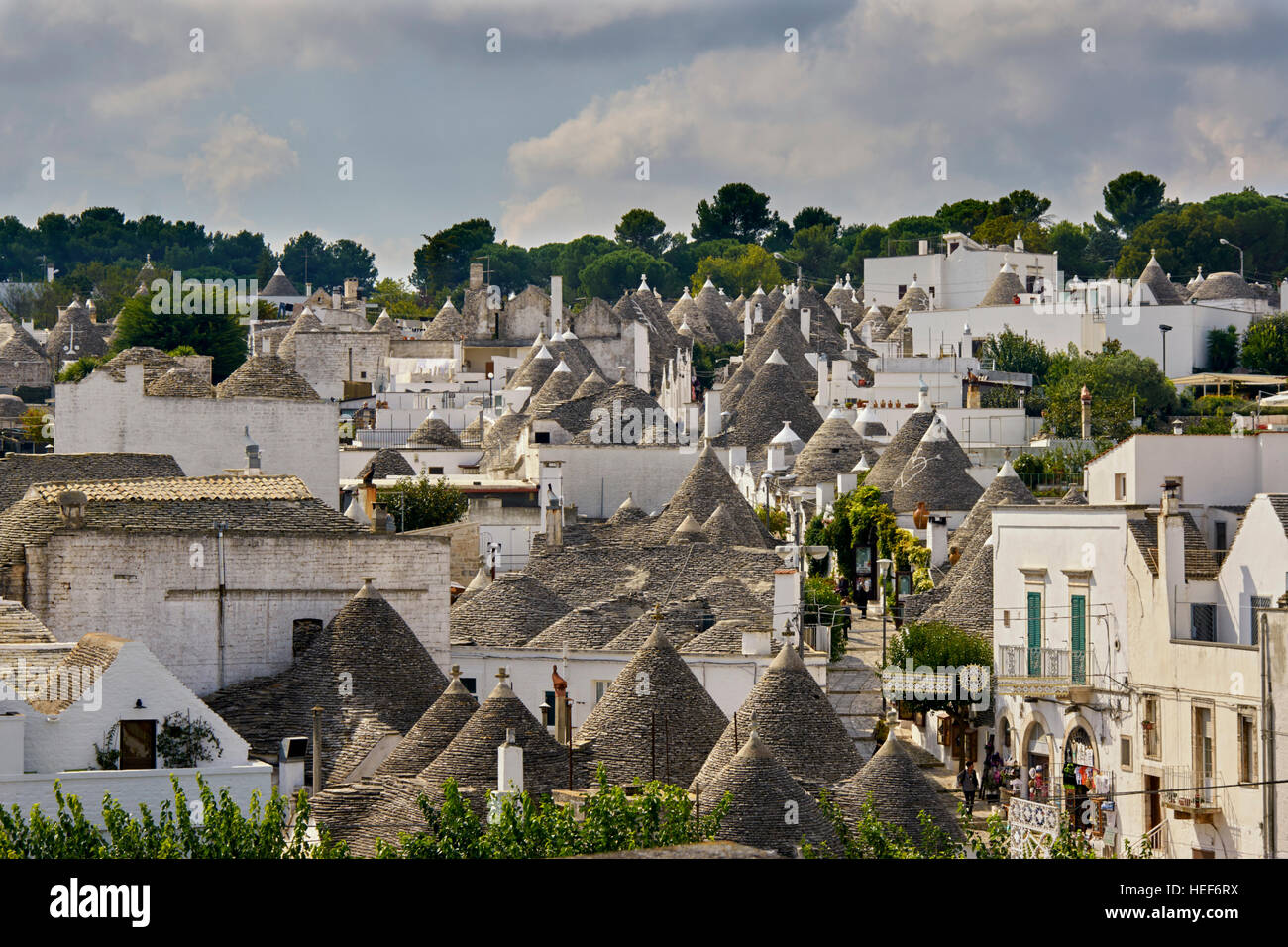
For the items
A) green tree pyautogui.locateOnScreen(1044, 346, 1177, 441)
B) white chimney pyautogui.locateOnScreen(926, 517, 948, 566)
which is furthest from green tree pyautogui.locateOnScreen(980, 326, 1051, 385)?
white chimney pyautogui.locateOnScreen(926, 517, 948, 566)

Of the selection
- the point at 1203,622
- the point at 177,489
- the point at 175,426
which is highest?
the point at 175,426

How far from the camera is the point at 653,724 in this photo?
3050cm

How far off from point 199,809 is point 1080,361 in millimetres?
61127

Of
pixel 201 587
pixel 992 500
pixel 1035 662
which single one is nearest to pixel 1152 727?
pixel 1035 662

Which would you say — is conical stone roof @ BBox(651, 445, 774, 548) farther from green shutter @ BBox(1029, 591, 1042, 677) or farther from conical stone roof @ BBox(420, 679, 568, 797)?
conical stone roof @ BBox(420, 679, 568, 797)

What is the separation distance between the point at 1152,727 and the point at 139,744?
16.1 meters

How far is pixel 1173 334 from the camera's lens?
287ft

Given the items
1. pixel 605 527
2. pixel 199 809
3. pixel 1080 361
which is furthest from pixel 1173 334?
pixel 199 809

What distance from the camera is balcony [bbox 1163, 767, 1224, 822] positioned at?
102ft

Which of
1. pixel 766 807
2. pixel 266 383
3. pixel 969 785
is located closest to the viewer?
pixel 766 807

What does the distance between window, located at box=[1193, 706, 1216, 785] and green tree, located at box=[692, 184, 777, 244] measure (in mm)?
124836

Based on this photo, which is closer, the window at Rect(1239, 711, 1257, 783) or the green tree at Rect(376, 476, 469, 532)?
the window at Rect(1239, 711, 1257, 783)

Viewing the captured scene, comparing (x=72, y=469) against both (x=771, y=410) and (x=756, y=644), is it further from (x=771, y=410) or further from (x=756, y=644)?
(x=771, y=410)
